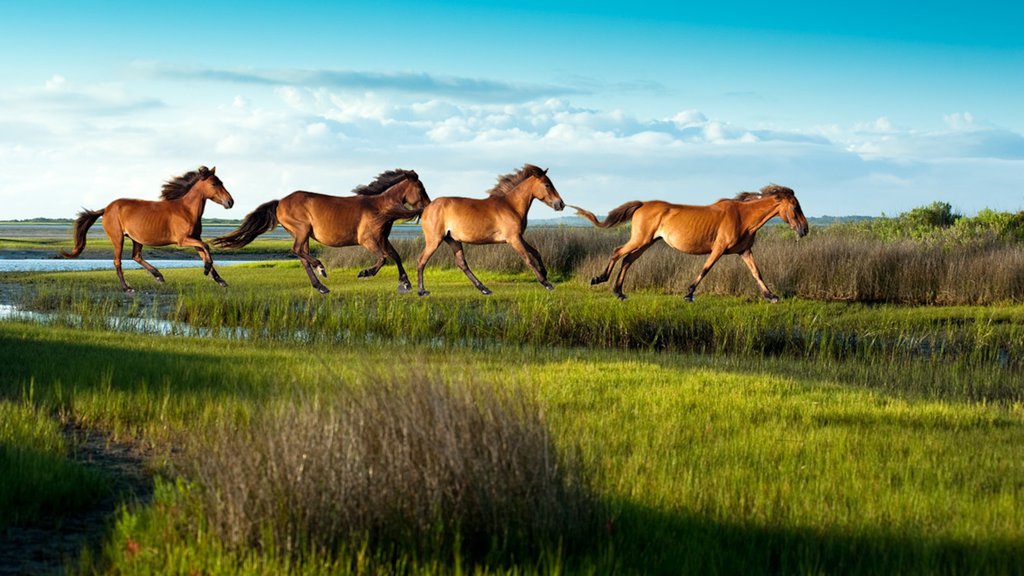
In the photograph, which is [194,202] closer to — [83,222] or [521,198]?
[83,222]

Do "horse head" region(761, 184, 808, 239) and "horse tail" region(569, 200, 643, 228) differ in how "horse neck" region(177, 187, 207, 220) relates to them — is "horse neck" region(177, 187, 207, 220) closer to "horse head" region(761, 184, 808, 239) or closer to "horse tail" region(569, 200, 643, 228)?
"horse tail" region(569, 200, 643, 228)

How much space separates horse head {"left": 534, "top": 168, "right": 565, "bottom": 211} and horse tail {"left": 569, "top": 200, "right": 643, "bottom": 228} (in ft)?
1.16

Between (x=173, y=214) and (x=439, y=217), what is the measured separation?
4.75 meters

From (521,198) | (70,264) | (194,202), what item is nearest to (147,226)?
(194,202)

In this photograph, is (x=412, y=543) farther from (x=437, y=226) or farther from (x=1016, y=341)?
(x=1016, y=341)

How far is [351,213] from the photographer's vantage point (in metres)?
16.8

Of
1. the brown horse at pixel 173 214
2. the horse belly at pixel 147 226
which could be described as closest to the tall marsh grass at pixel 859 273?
the brown horse at pixel 173 214

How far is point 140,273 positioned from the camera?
29547mm

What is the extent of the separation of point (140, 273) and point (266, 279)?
621 cm

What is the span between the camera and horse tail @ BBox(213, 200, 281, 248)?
16.5 meters

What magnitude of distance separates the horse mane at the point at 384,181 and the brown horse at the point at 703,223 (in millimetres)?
2959

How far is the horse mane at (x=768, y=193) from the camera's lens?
55.5 feet

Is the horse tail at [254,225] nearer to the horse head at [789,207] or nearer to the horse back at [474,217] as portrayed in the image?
the horse back at [474,217]

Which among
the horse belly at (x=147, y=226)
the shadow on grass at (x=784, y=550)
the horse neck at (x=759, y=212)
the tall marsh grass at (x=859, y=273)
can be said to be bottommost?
the shadow on grass at (x=784, y=550)
